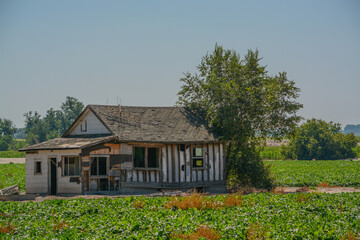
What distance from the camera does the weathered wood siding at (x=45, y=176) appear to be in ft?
78.0

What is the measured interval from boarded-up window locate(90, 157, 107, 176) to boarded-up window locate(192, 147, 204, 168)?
5.21 meters

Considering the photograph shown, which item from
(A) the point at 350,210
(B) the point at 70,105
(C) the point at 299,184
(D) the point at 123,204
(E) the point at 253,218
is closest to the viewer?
(E) the point at 253,218

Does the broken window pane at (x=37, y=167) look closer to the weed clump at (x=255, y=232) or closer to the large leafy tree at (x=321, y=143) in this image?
the weed clump at (x=255, y=232)

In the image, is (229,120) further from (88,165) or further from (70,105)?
(70,105)

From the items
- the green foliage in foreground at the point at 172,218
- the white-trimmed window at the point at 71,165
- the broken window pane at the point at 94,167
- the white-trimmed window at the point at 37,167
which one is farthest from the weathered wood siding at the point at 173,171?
the green foliage in foreground at the point at 172,218

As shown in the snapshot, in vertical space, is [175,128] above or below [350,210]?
above

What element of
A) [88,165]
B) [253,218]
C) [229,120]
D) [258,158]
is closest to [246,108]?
[229,120]

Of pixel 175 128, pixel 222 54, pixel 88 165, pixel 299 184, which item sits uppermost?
pixel 222 54

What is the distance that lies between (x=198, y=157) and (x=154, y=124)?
3599 mm

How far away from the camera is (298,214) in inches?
603

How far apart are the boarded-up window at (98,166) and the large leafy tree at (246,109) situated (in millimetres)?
6838

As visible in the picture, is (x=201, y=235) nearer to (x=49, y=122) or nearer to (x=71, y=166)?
(x=71, y=166)

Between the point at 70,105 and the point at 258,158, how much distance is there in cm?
9762

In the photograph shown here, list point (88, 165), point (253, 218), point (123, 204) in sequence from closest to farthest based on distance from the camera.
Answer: point (253, 218) < point (123, 204) < point (88, 165)
